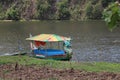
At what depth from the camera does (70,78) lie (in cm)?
1002

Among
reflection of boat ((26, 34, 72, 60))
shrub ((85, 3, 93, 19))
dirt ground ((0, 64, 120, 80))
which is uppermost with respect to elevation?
dirt ground ((0, 64, 120, 80))

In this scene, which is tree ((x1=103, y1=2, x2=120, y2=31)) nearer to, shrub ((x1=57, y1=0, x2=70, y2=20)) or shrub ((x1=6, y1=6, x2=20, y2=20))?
shrub ((x1=57, y1=0, x2=70, y2=20))

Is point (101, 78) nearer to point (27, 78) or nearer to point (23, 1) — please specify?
point (27, 78)

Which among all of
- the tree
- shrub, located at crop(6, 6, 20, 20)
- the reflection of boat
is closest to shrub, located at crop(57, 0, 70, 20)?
shrub, located at crop(6, 6, 20, 20)

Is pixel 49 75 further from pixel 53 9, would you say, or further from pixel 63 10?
pixel 53 9

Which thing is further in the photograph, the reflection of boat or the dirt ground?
the reflection of boat

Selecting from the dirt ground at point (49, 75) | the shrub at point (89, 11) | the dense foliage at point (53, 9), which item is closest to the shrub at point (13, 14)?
the dense foliage at point (53, 9)

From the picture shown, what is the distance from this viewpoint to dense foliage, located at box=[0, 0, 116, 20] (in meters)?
118

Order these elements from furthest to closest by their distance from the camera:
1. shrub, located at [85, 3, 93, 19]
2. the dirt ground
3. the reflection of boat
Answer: shrub, located at [85, 3, 93, 19]
the reflection of boat
the dirt ground

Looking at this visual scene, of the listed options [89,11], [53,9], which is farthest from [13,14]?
[89,11]

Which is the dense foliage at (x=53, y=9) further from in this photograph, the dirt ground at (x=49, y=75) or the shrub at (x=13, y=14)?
the dirt ground at (x=49, y=75)

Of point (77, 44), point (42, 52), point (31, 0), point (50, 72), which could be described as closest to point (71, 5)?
point (31, 0)

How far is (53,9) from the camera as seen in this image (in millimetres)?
129125

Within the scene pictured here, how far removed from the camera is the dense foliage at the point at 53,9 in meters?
118
